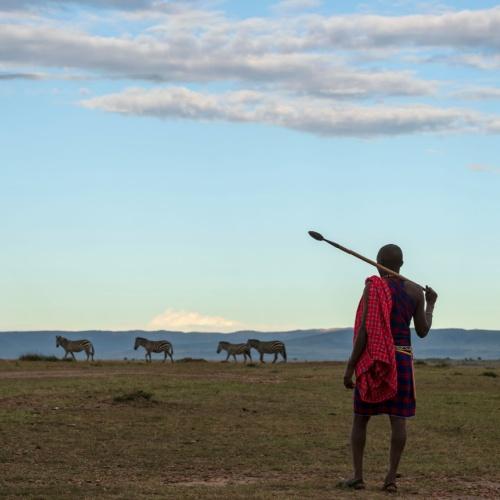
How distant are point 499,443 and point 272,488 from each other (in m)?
6.15

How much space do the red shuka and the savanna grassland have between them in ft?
3.33

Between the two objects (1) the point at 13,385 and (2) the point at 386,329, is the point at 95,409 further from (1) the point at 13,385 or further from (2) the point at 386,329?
(2) the point at 386,329

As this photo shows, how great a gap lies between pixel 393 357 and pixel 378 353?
0.16 meters

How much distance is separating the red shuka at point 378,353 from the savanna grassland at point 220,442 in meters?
1.01

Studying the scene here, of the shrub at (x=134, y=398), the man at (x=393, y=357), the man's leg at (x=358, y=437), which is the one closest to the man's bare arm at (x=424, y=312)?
the man at (x=393, y=357)

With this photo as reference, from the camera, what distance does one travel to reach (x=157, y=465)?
47.6 feet

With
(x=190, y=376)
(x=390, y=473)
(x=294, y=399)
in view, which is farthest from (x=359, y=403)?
(x=190, y=376)

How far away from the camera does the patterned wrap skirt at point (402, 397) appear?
39.8ft

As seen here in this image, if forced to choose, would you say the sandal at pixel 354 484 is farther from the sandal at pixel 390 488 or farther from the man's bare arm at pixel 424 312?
the man's bare arm at pixel 424 312

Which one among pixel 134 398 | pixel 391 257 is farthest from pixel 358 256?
pixel 134 398

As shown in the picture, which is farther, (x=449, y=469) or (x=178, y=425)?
(x=178, y=425)

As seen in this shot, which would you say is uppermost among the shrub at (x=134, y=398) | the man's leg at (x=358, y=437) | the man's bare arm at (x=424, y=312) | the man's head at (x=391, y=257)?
the man's head at (x=391, y=257)

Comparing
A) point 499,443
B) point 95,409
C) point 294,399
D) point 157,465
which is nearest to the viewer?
point 157,465

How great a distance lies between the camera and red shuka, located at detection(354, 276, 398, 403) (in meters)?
12.0
